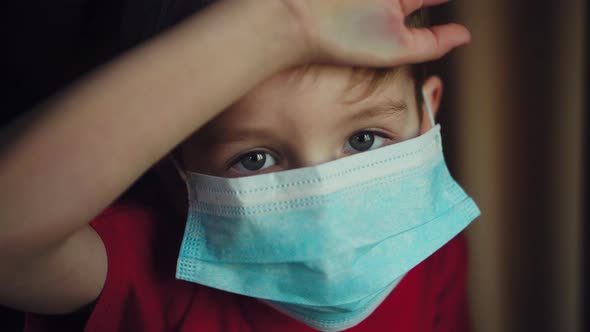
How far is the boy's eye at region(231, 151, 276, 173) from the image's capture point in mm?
666

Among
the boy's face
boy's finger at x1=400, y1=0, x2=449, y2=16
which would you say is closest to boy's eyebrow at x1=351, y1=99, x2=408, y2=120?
the boy's face

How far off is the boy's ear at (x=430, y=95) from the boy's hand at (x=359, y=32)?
0.12 metres

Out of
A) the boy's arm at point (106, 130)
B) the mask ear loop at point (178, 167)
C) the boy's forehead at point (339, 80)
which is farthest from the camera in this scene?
the mask ear loop at point (178, 167)

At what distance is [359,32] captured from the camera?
0.61 m

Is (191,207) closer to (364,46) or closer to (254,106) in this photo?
(254,106)

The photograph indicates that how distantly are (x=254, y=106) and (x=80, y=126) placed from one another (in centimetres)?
18

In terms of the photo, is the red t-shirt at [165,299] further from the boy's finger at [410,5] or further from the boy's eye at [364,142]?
the boy's finger at [410,5]

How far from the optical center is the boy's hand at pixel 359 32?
593 mm

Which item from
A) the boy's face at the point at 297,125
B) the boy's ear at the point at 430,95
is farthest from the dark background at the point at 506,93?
the boy's face at the point at 297,125

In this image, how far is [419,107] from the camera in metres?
0.75

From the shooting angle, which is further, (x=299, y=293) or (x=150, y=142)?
(x=299, y=293)

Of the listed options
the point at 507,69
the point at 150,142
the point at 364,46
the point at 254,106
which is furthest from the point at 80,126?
the point at 507,69

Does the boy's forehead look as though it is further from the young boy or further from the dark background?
the dark background

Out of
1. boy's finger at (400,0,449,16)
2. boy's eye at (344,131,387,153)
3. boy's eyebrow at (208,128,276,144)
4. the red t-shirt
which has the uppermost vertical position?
boy's finger at (400,0,449,16)
